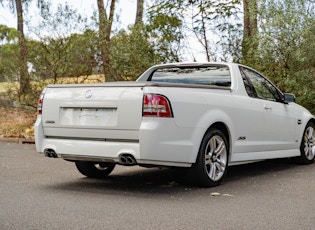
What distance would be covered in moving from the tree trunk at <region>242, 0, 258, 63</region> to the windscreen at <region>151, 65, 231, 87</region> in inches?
206

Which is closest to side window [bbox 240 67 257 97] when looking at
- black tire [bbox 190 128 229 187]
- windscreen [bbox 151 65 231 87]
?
windscreen [bbox 151 65 231 87]

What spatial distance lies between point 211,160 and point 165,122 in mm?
1081

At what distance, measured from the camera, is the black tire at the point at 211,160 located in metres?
7.12

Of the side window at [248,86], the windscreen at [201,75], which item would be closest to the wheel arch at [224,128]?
the windscreen at [201,75]

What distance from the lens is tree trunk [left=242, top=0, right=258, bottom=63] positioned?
13.9 m

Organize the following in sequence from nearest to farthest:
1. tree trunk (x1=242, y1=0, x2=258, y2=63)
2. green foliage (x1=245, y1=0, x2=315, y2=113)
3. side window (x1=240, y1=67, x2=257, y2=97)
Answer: side window (x1=240, y1=67, x2=257, y2=97) < green foliage (x1=245, y1=0, x2=315, y2=113) < tree trunk (x1=242, y1=0, x2=258, y2=63)

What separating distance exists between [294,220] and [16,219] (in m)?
2.66

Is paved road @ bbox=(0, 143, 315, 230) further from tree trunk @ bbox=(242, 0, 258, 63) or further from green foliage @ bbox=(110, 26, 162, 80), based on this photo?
green foliage @ bbox=(110, 26, 162, 80)

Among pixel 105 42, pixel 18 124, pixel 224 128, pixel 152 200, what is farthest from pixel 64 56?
pixel 152 200

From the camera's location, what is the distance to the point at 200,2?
1475cm

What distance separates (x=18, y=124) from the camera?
17.2 metres

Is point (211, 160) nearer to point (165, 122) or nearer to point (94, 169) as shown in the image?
point (165, 122)

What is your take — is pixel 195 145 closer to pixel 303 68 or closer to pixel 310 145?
pixel 310 145

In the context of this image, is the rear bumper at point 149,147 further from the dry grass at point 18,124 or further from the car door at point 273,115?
the dry grass at point 18,124
